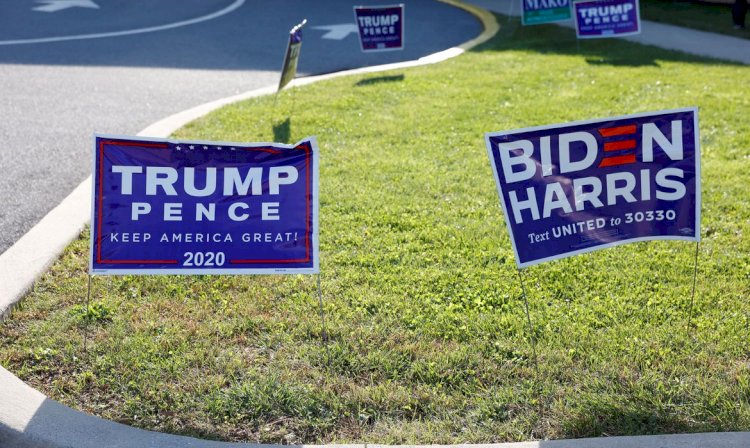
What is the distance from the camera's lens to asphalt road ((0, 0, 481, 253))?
791 centimetres

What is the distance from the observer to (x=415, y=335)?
4.74m

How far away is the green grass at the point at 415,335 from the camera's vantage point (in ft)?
13.2

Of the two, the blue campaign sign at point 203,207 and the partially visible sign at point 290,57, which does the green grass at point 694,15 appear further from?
the blue campaign sign at point 203,207

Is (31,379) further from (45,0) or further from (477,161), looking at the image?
(45,0)

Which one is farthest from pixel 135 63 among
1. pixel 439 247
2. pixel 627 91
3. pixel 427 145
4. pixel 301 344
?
pixel 301 344

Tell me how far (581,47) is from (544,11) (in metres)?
1.16

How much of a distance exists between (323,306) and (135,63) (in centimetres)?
891

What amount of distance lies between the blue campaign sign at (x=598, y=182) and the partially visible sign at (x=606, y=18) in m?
9.64

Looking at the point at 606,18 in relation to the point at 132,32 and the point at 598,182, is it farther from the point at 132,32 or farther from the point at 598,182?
the point at 598,182

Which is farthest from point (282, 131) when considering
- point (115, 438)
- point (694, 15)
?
point (694, 15)

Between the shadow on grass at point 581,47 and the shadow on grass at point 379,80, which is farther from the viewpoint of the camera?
the shadow on grass at point 581,47

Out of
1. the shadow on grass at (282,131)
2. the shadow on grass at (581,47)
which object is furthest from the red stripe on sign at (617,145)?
the shadow on grass at (581,47)

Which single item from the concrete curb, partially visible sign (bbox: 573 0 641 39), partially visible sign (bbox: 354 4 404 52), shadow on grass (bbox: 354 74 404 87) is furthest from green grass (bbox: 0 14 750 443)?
partially visible sign (bbox: 573 0 641 39)

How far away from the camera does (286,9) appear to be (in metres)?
18.9
